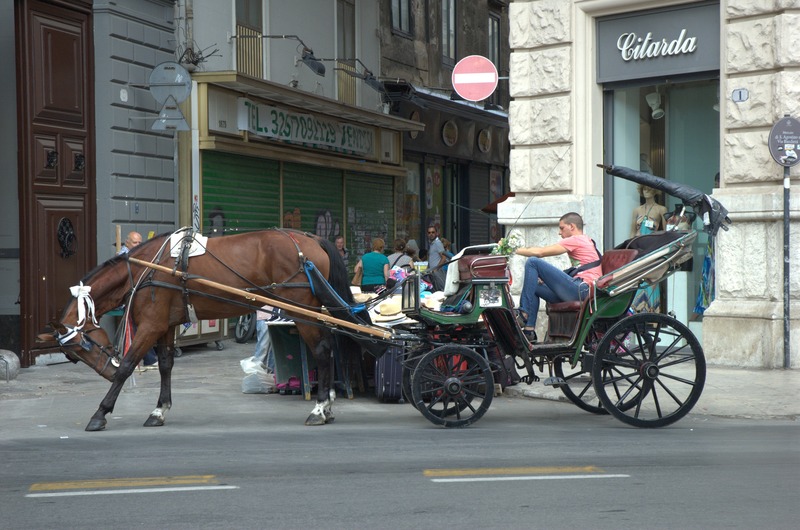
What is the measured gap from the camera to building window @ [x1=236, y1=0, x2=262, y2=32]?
19.0 m

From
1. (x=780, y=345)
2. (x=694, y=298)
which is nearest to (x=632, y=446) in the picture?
(x=780, y=345)

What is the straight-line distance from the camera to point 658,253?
364 inches

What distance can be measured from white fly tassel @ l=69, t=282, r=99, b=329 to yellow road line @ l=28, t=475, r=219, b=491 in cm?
263

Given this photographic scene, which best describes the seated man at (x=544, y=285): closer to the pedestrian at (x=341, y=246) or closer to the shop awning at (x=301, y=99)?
the shop awning at (x=301, y=99)

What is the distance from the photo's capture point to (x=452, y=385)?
898 cm

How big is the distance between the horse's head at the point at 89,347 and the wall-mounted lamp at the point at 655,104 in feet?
26.9

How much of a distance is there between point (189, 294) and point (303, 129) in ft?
37.7

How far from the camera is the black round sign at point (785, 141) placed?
1236 centimetres

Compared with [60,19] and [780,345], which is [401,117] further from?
[780,345]

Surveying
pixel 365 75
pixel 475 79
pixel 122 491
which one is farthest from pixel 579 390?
pixel 365 75

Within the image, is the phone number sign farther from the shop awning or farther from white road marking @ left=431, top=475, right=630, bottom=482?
white road marking @ left=431, top=475, right=630, bottom=482

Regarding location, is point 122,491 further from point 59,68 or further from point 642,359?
point 59,68

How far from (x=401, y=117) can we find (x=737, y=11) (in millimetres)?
12601

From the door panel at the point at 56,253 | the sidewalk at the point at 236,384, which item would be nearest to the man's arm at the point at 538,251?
the sidewalk at the point at 236,384
